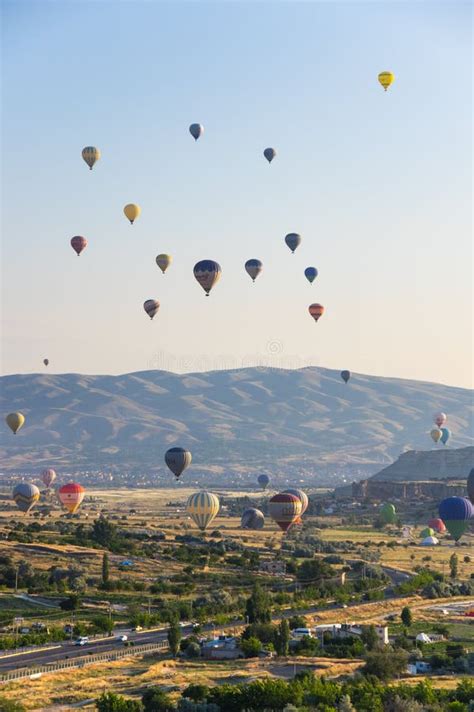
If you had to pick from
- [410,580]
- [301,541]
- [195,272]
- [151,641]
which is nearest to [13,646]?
[151,641]

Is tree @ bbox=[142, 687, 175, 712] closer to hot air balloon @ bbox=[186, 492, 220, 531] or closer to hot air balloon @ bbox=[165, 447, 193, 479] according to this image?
hot air balloon @ bbox=[186, 492, 220, 531]

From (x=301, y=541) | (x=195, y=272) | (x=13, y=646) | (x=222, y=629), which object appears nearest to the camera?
(x=13, y=646)

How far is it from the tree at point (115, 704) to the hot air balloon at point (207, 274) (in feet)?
247

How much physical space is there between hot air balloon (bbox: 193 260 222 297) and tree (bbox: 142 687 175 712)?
73.3 meters

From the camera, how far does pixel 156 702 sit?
5566 cm

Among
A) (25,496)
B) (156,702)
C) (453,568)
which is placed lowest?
(156,702)

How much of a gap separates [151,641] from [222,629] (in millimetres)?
6191

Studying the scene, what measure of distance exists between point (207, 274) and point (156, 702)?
247ft

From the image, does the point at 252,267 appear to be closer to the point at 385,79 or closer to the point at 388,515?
the point at 385,79

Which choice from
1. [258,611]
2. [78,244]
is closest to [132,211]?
[78,244]

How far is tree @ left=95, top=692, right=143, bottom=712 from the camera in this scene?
2110 inches

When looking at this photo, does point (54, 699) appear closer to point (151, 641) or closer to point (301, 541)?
point (151, 641)

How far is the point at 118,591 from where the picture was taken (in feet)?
327

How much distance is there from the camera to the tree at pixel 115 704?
53594 millimetres
